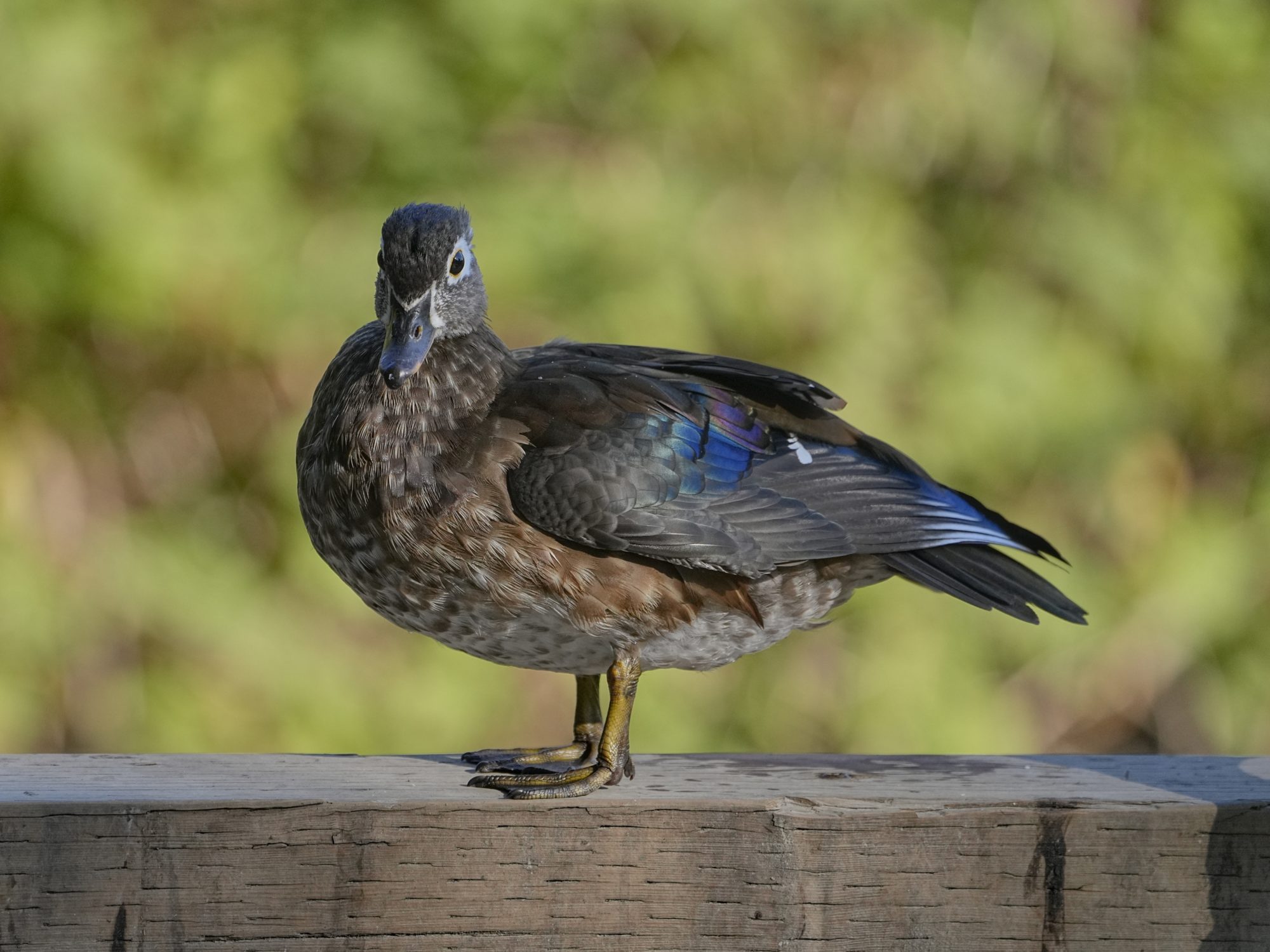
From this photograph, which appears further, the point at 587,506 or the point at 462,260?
the point at 462,260

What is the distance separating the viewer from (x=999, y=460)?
13.3 feet

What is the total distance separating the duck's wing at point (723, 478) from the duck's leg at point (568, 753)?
322 millimetres

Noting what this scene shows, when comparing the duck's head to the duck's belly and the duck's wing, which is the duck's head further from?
the duck's belly

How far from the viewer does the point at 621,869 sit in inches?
70.6

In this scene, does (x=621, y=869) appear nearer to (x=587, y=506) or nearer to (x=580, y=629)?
(x=580, y=629)

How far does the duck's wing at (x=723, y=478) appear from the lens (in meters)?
2.06

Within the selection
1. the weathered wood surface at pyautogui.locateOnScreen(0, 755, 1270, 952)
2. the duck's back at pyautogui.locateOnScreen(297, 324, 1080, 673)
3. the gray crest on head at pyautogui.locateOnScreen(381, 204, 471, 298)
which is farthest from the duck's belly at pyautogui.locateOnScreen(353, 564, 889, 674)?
the gray crest on head at pyautogui.locateOnScreen(381, 204, 471, 298)

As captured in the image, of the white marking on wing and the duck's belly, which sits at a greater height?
the white marking on wing

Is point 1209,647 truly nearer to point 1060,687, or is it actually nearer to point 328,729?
point 1060,687

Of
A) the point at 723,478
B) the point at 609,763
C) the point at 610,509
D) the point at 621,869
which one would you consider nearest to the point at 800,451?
the point at 723,478

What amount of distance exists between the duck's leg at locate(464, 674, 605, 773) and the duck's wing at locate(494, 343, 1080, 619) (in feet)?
1.06

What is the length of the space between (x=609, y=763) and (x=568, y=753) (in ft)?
0.91

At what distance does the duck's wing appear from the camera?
2.06m

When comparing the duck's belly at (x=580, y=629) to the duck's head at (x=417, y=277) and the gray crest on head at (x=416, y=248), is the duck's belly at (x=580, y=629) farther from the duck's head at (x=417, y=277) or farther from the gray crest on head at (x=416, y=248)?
the gray crest on head at (x=416, y=248)
